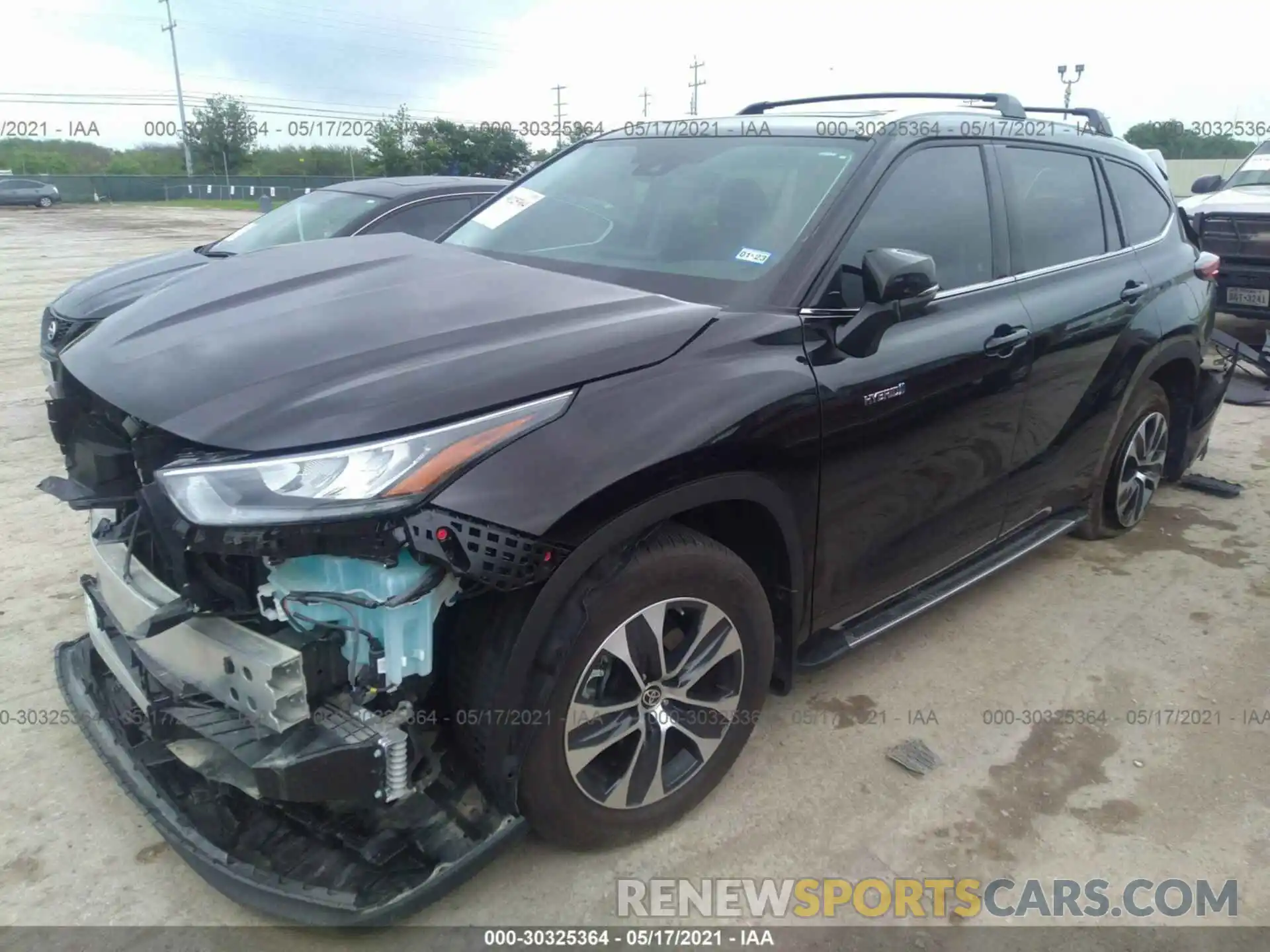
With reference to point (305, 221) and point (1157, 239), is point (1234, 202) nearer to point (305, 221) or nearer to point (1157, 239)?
point (1157, 239)

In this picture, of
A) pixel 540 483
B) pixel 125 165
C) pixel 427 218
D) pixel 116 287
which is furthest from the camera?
pixel 125 165

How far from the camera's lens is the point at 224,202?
1849 inches

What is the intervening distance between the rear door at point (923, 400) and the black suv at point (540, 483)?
0.02 metres

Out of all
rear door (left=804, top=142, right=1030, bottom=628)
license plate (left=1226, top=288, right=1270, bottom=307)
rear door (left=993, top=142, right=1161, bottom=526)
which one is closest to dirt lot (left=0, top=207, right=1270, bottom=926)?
rear door (left=804, top=142, right=1030, bottom=628)

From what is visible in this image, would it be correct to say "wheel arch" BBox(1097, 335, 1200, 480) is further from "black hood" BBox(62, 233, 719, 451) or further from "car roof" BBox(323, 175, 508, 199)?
"car roof" BBox(323, 175, 508, 199)

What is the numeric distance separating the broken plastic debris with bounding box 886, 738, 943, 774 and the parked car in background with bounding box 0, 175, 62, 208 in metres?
47.6

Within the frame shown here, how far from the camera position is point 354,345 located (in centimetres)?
218

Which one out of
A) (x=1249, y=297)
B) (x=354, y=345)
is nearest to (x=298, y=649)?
(x=354, y=345)

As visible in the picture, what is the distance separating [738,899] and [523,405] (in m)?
1.42

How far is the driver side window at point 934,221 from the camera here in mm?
2711

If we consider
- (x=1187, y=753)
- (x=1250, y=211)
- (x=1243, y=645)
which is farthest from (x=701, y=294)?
(x=1250, y=211)

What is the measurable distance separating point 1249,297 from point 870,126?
741 centimetres

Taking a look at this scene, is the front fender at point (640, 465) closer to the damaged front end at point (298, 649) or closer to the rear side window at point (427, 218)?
the damaged front end at point (298, 649)

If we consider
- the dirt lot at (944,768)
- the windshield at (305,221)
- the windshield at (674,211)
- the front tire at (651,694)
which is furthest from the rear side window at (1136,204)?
the windshield at (305,221)
